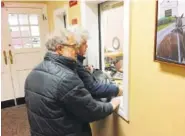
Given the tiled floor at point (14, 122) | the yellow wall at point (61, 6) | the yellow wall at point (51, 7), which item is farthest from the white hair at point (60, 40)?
the tiled floor at point (14, 122)

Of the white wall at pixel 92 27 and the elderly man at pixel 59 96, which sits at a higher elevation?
the white wall at pixel 92 27

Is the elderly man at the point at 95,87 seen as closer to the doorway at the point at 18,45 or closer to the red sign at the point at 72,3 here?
Answer: the red sign at the point at 72,3

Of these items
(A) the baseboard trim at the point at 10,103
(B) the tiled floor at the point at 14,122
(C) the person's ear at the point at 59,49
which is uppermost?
(C) the person's ear at the point at 59,49

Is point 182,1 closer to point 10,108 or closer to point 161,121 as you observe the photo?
point 161,121

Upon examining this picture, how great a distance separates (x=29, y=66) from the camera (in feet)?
12.2

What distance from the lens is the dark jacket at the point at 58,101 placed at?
1176 mm

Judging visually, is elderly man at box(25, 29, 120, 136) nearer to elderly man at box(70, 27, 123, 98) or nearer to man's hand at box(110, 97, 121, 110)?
man's hand at box(110, 97, 121, 110)

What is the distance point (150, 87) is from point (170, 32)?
36 centimetres

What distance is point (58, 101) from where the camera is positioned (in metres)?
1.20

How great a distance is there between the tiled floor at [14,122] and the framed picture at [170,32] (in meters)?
2.42

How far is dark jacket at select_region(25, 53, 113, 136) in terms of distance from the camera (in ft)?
3.86

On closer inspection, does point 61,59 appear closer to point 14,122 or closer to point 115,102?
point 115,102

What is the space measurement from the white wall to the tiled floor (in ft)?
5.10

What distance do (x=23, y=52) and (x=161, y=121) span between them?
312cm
